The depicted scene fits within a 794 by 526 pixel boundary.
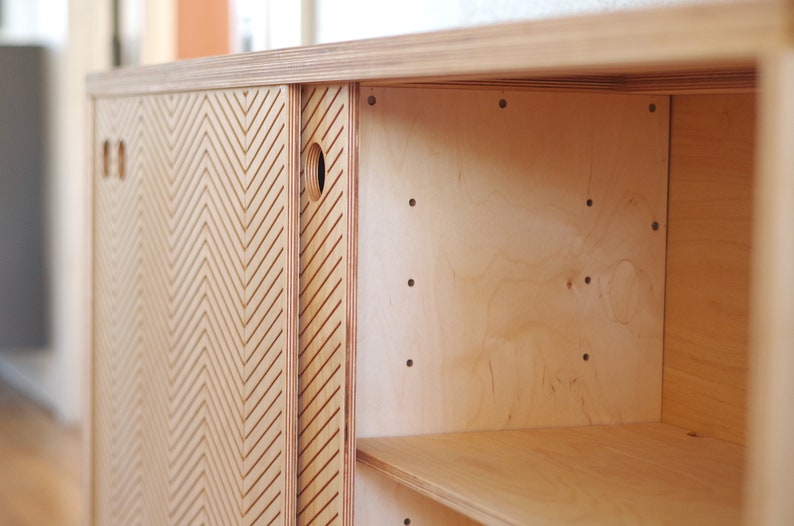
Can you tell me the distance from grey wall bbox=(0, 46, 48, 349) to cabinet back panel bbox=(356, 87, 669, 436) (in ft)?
9.89

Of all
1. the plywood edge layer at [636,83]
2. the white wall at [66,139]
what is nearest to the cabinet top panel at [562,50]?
the plywood edge layer at [636,83]

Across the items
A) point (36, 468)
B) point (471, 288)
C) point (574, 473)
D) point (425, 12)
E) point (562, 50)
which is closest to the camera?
point (562, 50)

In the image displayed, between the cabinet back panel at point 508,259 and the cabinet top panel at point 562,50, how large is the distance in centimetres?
8

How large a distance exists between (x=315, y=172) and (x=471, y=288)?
0.20m

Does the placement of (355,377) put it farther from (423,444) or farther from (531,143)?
(531,143)

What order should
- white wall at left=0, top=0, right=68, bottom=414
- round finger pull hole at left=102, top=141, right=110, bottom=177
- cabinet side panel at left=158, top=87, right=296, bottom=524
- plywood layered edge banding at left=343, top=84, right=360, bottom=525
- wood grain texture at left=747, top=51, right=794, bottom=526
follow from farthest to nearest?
white wall at left=0, top=0, right=68, bottom=414 → round finger pull hole at left=102, top=141, right=110, bottom=177 → cabinet side panel at left=158, top=87, right=296, bottom=524 → plywood layered edge banding at left=343, top=84, right=360, bottom=525 → wood grain texture at left=747, top=51, right=794, bottom=526

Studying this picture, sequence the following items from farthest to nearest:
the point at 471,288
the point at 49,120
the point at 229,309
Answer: the point at 49,120 < the point at 229,309 < the point at 471,288

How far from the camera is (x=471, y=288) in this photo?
1168 millimetres

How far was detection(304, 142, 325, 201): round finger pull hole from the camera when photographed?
1136mm

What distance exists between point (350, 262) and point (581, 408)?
13.4 inches

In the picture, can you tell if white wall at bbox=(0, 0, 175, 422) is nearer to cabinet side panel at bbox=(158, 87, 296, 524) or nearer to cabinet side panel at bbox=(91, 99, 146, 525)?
cabinet side panel at bbox=(91, 99, 146, 525)

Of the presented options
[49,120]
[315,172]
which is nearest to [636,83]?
[315,172]

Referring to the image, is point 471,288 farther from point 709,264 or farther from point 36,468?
point 36,468

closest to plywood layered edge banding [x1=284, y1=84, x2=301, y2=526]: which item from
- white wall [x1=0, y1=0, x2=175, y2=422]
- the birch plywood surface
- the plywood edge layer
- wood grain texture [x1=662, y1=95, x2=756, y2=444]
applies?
the birch plywood surface
